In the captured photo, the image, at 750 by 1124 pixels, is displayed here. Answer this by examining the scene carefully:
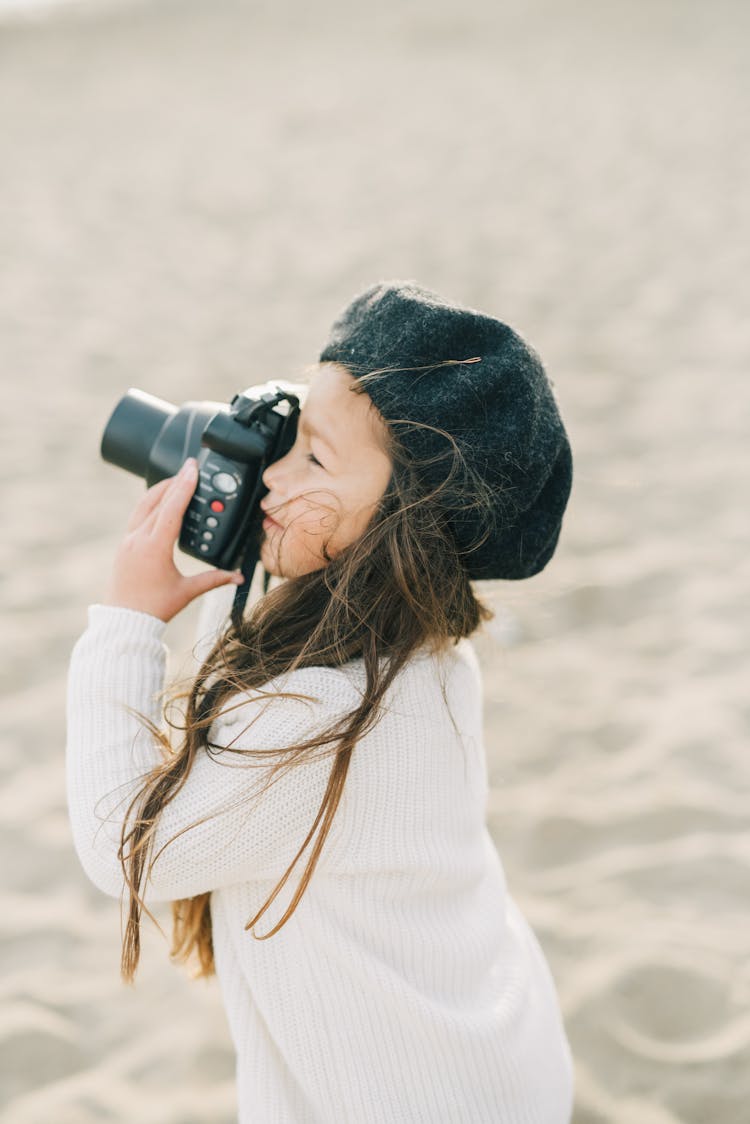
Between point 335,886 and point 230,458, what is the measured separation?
0.44 metres

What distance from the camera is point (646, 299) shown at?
12.5 ft

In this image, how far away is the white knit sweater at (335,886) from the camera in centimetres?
90

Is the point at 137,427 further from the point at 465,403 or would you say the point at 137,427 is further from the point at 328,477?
the point at 465,403

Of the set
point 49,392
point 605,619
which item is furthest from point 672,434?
point 49,392

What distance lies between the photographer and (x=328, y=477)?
100 cm

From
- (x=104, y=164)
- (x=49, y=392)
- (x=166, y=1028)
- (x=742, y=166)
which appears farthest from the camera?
(x=104, y=164)

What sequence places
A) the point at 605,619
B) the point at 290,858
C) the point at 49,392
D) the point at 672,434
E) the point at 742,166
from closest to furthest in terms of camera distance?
the point at 290,858 → the point at 605,619 → the point at 672,434 → the point at 49,392 → the point at 742,166

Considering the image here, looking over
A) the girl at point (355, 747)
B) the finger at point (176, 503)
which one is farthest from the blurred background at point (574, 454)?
the finger at point (176, 503)

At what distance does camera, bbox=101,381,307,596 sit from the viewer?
104 cm

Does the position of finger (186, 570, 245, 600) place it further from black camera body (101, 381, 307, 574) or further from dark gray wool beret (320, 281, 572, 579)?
dark gray wool beret (320, 281, 572, 579)

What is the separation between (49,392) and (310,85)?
22.8 feet

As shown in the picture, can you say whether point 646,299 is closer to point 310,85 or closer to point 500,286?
point 500,286

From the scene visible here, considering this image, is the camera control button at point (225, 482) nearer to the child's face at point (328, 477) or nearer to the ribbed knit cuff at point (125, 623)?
the child's face at point (328, 477)

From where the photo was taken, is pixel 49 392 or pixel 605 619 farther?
pixel 49 392
